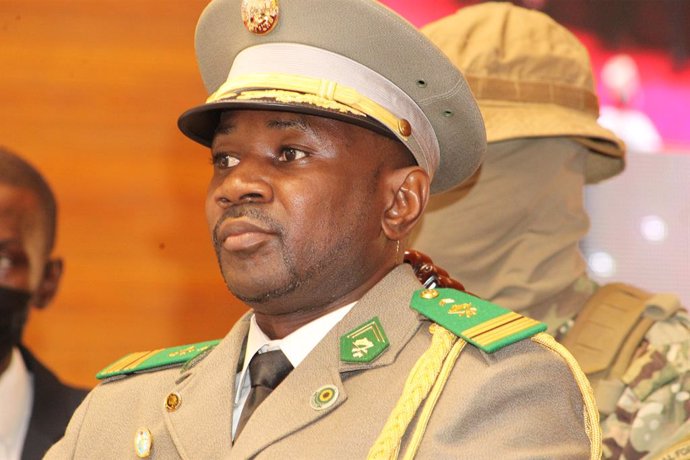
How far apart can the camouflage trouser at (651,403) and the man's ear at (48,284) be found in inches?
55.3

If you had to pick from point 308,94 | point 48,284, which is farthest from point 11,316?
point 308,94

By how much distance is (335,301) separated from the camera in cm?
192

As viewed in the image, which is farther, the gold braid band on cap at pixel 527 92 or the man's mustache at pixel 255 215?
the gold braid band on cap at pixel 527 92

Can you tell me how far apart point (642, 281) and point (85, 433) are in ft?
6.31

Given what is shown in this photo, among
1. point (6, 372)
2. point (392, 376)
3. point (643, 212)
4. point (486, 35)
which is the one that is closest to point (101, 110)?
point (6, 372)

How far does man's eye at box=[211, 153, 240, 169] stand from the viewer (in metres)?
1.93

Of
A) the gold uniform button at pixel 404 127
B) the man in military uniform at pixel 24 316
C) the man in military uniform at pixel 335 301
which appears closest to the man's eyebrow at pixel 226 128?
the man in military uniform at pixel 335 301

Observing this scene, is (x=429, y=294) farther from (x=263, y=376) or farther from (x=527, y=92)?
(x=527, y=92)

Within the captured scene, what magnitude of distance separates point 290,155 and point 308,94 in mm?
99

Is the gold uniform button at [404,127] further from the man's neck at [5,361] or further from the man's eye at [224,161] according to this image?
the man's neck at [5,361]

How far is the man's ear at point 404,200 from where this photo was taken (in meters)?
1.96

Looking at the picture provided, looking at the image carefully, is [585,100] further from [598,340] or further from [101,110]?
[101,110]

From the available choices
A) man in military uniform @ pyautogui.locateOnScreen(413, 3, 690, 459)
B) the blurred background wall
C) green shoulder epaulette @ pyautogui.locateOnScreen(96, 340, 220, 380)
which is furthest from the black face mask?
man in military uniform @ pyautogui.locateOnScreen(413, 3, 690, 459)

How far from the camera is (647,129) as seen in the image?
3.48 m
